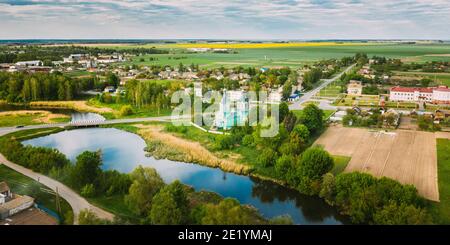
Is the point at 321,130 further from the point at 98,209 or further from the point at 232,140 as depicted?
the point at 98,209

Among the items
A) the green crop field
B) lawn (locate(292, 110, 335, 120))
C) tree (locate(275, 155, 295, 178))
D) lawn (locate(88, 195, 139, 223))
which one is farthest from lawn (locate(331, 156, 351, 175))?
the green crop field

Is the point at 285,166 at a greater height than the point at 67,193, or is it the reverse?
the point at 285,166

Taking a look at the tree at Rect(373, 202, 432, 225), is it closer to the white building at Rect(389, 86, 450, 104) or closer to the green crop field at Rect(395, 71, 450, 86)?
the white building at Rect(389, 86, 450, 104)

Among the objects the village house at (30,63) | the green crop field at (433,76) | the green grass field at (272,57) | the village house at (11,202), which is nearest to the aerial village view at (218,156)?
the village house at (11,202)

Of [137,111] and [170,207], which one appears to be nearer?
[170,207]

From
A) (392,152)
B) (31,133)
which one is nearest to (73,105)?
(31,133)

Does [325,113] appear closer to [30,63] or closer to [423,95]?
[423,95]
